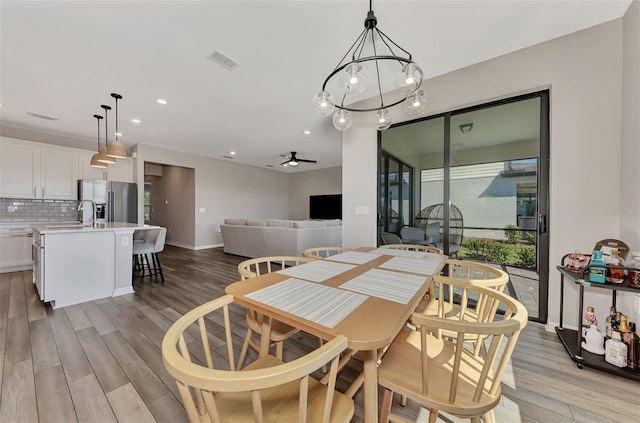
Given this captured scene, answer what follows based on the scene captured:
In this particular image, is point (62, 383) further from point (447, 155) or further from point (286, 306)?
point (447, 155)

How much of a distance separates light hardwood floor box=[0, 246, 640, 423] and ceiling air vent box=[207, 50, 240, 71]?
263 cm

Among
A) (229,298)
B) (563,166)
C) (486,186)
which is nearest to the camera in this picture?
(229,298)

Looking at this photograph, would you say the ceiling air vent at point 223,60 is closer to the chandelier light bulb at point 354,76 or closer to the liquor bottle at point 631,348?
the chandelier light bulb at point 354,76

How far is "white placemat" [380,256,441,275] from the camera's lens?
1.57m

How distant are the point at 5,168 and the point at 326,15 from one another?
5.84 meters

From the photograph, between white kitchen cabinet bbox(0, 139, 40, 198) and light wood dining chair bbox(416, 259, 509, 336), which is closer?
light wood dining chair bbox(416, 259, 509, 336)

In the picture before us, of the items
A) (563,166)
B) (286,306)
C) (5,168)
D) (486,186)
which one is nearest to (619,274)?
(563,166)

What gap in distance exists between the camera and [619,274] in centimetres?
166

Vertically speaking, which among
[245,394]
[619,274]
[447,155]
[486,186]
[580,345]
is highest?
[447,155]

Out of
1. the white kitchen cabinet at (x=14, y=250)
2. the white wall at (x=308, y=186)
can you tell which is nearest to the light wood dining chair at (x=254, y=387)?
the white kitchen cabinet at (x=14, y=250)

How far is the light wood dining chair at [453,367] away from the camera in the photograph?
32.6 inches

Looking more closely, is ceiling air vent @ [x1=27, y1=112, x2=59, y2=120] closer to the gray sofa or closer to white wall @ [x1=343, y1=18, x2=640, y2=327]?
the gray sofa

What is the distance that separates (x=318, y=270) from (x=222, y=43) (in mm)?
2197

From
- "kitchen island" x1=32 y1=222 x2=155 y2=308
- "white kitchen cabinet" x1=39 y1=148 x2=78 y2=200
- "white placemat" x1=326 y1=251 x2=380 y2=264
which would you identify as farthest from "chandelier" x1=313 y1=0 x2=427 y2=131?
"white kitchen cabinet" x1=39 y1=148 x2=78 y2=200
